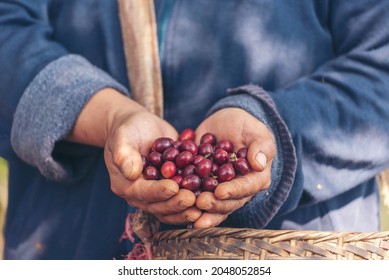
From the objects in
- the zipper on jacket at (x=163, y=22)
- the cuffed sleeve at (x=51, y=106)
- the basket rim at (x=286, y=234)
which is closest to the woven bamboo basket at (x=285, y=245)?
the basket rim at (x=286, y=234)

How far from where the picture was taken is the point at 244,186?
48.7 inches

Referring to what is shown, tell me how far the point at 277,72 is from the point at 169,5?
1.07 feet

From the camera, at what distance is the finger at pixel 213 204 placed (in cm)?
122

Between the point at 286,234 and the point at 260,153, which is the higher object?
the point at 260,153

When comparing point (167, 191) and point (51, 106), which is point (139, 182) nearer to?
point (167, 191)

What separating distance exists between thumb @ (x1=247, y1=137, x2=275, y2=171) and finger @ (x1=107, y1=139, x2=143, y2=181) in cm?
22

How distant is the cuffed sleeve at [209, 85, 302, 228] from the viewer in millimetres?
1381

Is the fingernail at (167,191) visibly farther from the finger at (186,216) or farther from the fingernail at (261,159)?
the fingernail at (261,159)

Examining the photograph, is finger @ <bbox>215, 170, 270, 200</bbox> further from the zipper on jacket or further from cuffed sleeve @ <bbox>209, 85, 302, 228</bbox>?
the zipper on jacket

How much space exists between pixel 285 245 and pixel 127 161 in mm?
350

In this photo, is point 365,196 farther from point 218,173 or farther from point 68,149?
point 68,149

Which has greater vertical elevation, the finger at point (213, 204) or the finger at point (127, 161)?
the finger at point (127, 161)

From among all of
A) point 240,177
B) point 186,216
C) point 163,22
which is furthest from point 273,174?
point 163,22

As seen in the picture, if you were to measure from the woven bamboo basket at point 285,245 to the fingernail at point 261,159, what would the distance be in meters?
0.13
